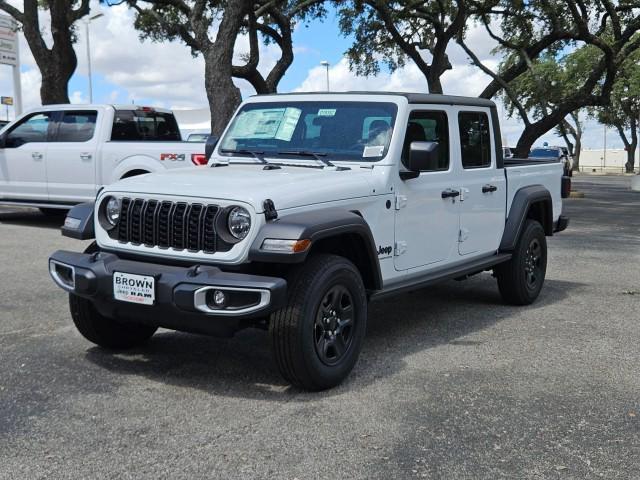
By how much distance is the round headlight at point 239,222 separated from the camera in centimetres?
430

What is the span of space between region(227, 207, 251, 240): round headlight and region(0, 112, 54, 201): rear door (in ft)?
29.1

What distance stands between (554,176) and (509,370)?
329cm

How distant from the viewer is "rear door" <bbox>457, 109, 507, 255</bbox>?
20.4ft

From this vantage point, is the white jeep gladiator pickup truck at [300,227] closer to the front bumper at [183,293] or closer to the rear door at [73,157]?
the front bumper at [183,293]

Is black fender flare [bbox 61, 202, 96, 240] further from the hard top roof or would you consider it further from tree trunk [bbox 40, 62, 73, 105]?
tree trunk [bbox 40, 62, 73, 105]

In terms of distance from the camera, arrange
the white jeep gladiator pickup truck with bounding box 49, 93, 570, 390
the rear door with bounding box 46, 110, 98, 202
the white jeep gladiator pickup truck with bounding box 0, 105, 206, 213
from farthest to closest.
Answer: the rear door with bounding box 46, 110, 98, 202
the white jeep gladiator pickup truck with bounding box 0, 105, 206, 213
the white jeep gladiator pickup truck with bounding box 49, 93, 570, 390

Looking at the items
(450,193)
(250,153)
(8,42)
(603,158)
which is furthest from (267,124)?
(603,158)

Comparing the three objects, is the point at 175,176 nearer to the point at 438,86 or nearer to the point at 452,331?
the point at 452,331

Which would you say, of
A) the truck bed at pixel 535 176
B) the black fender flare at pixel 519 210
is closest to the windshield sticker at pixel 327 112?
the truck bed at pixel 535 176

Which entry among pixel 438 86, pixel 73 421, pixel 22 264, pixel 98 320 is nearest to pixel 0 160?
pixel 22 264

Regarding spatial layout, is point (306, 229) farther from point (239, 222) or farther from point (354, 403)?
point (354, 403)

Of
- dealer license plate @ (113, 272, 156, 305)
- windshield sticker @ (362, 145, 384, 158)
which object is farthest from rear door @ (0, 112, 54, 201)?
dealer license plate @ (113, 272, 156, 305)

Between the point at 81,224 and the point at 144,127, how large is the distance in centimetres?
769

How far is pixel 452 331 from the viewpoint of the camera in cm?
617
